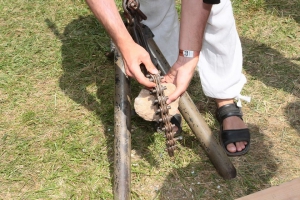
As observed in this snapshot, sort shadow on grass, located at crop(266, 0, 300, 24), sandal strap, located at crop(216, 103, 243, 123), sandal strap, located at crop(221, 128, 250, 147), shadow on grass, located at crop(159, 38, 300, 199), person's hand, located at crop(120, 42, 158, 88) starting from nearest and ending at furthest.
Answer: person's hand, located at crop(120, 42, 158, 88) < shadow on grass, located at crop(159, 38, 300, 199) < sandal strap, located at crop(221, 128, 250, 147) < sandal strap, located at crop(216, 103, 243, 123) < shadow on grass, located at crop(266, 0, 300, 24)

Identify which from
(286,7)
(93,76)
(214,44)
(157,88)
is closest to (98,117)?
(93,76)

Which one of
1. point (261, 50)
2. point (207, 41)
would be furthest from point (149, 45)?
point (261, 50)

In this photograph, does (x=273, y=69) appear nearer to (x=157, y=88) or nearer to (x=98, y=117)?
(x=98, y=117)

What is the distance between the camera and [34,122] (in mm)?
3172

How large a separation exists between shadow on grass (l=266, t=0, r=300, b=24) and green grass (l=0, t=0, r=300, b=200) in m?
0.01

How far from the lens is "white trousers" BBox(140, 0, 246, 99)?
2.48 m

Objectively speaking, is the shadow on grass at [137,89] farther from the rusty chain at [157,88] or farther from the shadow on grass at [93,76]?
the rusty chain at [157,88]

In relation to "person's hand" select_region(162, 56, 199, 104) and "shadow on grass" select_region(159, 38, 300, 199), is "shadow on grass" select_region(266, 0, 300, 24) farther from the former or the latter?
"person's hand" select_region(162, 56, 199, 104)

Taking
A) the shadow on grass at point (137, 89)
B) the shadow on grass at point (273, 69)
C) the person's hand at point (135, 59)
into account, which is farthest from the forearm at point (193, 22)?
the shadow on grass at point (273, 69)

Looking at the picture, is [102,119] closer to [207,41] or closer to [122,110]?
[122,110]

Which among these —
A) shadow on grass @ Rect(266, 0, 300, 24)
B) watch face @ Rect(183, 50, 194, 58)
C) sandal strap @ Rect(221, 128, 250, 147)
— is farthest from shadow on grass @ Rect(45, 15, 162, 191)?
shadow on grass @ Rect(266, 0, 300, 24)

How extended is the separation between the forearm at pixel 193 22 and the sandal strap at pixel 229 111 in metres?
0.81

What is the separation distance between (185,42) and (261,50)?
1.76 m

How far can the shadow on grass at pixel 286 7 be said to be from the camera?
4.24 m
